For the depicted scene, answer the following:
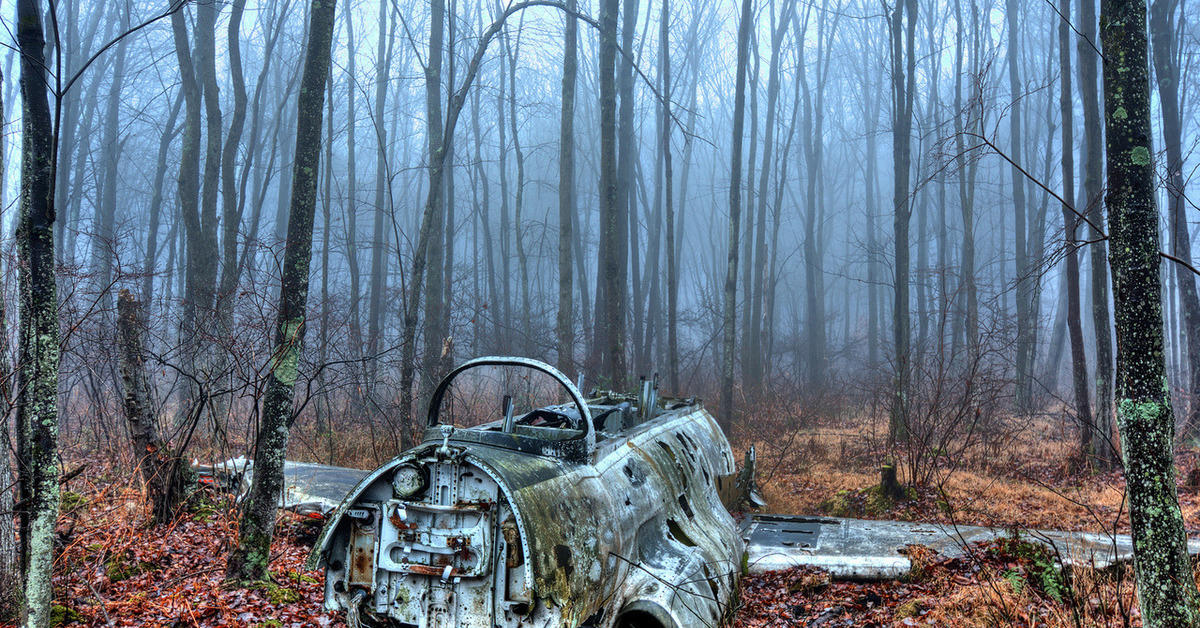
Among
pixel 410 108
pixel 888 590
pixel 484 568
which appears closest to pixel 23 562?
pixel 484 568

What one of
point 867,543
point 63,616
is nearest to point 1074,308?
point 867,543

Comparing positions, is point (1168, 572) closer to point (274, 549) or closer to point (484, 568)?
point (484, 568)

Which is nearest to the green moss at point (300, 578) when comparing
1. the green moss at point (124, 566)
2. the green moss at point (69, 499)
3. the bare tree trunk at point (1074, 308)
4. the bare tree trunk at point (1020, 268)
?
the green moss at point (124, 566)

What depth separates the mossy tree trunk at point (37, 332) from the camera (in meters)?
4.46

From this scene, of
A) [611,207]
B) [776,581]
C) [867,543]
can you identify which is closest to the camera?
[776,581]

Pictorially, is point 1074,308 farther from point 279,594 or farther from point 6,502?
point 6,502

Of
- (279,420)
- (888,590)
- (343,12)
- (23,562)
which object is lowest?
(888,590)

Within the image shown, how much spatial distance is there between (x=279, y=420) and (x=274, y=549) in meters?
2.10

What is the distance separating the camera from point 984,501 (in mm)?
9805

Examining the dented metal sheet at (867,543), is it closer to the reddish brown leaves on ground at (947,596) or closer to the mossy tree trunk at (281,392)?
the reddish brown leaves on ground at (947,596)

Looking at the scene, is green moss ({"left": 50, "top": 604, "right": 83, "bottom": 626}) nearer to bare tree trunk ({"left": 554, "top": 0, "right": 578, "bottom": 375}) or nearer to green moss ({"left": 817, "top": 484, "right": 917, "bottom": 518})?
green moss ({"left": 817, "top": 484, "right": 917, "bottom": 518})

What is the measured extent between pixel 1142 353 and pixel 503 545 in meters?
3.66

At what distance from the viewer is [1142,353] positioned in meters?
3.54

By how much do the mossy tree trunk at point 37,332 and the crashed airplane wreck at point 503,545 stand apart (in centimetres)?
165
